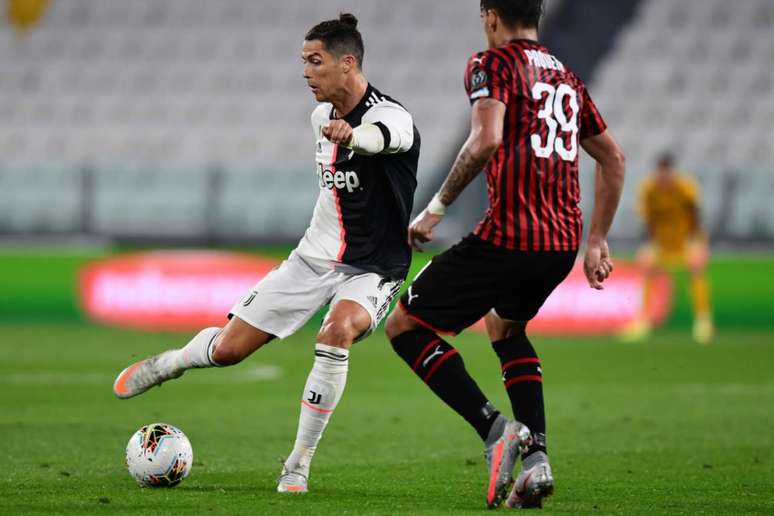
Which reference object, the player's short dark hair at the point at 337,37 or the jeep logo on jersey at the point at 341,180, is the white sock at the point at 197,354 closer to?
the jeep logo on jersey at the point at 341,180

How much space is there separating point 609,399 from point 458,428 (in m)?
1.86

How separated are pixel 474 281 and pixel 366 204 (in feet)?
3.06

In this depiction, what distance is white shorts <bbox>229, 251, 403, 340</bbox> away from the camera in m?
6.02

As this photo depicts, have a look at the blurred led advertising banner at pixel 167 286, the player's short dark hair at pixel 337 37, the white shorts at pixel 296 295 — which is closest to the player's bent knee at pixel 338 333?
the white shorts at pixel 296 295

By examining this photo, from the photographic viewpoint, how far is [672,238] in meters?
15.2

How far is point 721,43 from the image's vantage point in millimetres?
19875

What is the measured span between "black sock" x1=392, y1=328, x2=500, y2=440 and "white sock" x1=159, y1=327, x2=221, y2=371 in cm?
103

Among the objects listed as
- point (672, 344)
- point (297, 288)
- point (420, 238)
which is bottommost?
point (672, 344)

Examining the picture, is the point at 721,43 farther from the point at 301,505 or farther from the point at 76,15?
the point at 301,505

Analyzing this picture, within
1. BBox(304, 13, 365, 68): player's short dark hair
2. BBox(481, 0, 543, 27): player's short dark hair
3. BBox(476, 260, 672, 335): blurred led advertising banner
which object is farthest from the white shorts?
BBox(476, 260, 672, 335): blurred led advertising banner

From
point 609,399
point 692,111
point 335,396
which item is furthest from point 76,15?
point 335,396

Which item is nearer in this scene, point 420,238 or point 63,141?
point 420,238

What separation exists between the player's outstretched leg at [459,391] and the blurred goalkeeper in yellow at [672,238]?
9.75 metres

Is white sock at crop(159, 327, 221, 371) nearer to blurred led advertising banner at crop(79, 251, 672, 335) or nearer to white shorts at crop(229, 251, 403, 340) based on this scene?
white shorts at crop(229, 251, 403, 340)
